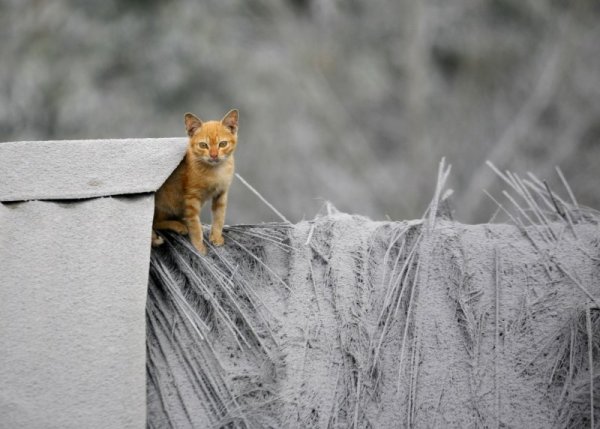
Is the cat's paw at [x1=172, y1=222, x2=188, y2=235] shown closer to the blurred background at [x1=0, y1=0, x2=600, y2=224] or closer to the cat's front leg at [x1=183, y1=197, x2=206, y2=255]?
the cat's front leg at [x1=183, y1=197, x2=206, y2=255]

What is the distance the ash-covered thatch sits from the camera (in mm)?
5055

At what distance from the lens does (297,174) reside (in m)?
19.9

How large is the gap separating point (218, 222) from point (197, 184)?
1.01ft

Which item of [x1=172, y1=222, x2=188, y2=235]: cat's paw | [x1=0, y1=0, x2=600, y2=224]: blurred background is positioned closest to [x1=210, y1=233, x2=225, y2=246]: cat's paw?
[x1=172, y1=222, x2=188, y2=235]: cat's paw

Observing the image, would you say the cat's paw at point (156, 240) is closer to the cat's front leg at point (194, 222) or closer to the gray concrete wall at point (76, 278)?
the cat's front leg at point (194, 222)

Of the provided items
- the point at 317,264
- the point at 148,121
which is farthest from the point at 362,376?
the point at 148,121

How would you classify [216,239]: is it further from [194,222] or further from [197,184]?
[197,184]

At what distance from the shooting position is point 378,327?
5402 mm

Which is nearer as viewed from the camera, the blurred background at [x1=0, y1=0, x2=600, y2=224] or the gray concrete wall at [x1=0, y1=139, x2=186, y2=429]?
the gray concrete wall at [x1=0, y1=139, x2=186, y2=429]

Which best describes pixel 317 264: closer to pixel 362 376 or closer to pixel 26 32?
pixel 362 376

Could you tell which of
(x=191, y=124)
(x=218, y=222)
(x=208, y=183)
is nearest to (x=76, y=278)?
(x=218, y=222)

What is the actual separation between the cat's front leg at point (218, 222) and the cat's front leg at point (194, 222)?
9 centimetres

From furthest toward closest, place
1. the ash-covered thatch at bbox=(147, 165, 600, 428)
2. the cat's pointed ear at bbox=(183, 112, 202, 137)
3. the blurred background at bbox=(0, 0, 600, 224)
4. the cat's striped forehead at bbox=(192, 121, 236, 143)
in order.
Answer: the blurred background at bbox=(0, 0, 600, 224), the cat's pointed ear at bbox=(183, 112, 202, 137), the cat's striped forehead at bbox=(192, 121, 236, 143), the ash-covered thatch at bbox=(147, 165, 600, 428)

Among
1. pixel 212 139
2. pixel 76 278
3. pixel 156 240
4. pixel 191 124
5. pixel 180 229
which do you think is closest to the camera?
pixel 76 278
